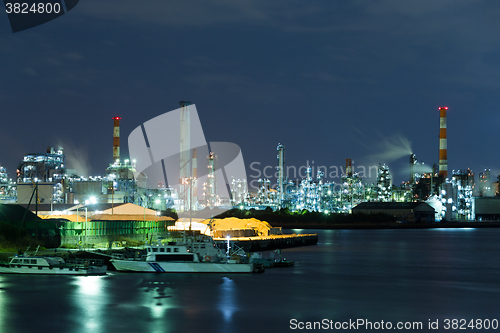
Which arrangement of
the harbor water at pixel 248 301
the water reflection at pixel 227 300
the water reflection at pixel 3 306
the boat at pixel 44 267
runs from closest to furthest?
1. the water reflection at pixel 3 306
2. the harbor water at pixel 248 301
3. the water reflection at pixel 227 300
4. the boat at pixel 44 267

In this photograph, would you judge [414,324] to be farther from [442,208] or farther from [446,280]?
[442,208]

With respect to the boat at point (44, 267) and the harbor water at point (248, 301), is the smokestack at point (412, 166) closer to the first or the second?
the harbor water at point (248, 301)

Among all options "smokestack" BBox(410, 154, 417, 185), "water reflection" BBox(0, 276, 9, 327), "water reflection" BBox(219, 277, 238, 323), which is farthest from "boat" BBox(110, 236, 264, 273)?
"smokestack" BBox(410, 154, 417, 185)

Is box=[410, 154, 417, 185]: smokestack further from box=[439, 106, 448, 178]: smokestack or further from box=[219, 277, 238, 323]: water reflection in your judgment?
box=[219, 277, 238, 323]: water reflection

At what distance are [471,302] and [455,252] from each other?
39392 millimetres

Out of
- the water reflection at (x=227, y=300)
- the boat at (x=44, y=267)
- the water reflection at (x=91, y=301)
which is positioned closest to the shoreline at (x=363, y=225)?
the boat at (x=44, y=267)

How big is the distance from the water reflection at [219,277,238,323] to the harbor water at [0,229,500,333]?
52mm

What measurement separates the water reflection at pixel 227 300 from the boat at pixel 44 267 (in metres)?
8.78

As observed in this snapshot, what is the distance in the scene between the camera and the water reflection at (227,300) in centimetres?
2857

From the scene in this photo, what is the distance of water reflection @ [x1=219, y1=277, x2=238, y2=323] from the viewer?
1125 inches

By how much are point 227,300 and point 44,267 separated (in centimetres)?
1401

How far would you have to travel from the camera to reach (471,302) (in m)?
33.0

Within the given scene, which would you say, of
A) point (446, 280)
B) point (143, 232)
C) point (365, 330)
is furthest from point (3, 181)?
point (365, 330)

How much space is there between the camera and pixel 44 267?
3844 cm
